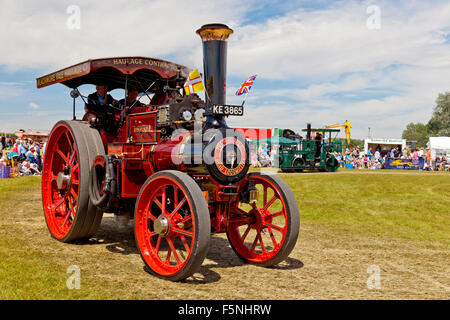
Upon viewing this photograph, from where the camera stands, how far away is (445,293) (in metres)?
4.18

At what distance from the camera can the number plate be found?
480cm

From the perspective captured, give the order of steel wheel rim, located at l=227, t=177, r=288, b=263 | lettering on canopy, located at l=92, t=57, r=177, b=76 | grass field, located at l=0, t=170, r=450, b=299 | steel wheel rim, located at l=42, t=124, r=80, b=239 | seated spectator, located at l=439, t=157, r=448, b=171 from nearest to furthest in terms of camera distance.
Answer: grass field, located at l=0, t=170, r=450, b=299 → steel wheel rim, located at l=227, t=177, r=288, b=263 → lettering on canopy, located at l=92, t=57, r=177, b=76 → steel wheel rim, located at l=42, t=124, r=80, b=239 → seated spectator, located at l=439, t=157, r=448, b=171

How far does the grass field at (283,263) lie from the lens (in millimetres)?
3963

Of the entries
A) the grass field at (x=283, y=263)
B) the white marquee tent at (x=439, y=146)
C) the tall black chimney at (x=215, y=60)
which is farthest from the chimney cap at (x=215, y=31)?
the white marquee tent at (x=439, y=146)

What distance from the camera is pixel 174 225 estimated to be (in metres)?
4.39

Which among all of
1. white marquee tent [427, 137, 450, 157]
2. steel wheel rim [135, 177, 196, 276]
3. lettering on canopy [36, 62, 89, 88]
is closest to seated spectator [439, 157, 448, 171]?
→ white marquee tent [427, 137, 450, 157]

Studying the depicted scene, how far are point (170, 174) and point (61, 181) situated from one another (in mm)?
2591

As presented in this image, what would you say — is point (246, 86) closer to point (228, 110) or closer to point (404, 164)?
point (228, 110)

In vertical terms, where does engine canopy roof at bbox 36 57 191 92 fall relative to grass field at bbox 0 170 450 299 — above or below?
above

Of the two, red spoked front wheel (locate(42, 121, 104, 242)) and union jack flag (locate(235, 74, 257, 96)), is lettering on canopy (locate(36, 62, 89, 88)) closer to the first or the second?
red spoked front wheel (locate(42, 121, 104, 242))

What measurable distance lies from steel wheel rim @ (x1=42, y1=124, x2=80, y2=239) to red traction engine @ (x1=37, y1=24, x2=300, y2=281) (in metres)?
0.02

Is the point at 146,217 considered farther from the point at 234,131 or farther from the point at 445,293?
the point at 445,293

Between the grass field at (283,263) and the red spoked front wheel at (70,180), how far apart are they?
272 mm

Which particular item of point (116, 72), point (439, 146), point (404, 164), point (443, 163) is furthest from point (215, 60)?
point (439, 146)
